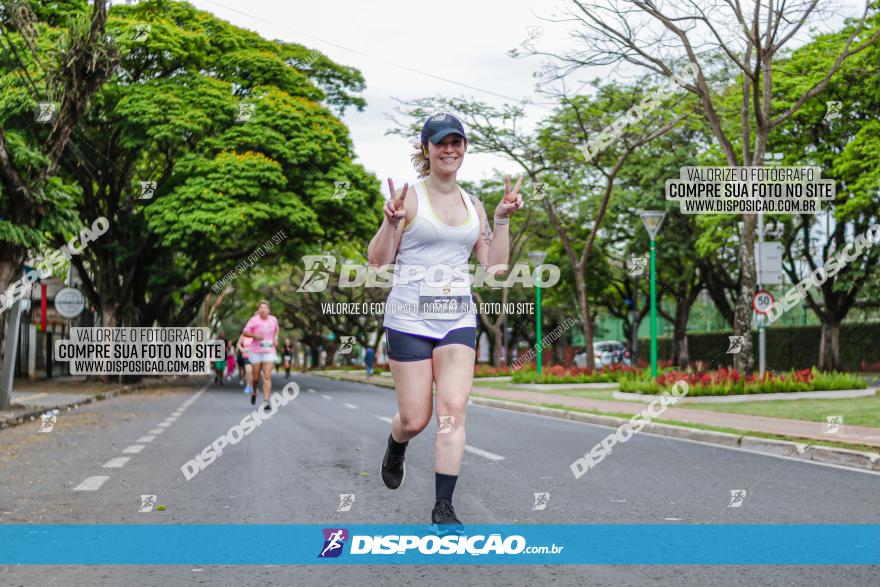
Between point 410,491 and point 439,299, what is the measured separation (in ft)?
10.7

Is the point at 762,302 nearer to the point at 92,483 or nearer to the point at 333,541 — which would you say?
the point at 92,483

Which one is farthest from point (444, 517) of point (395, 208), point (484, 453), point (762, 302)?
point (762, 302)

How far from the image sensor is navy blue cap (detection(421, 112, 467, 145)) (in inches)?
187

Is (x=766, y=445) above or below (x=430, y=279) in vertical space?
below

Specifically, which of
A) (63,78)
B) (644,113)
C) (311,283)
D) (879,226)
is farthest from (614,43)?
(311,283)

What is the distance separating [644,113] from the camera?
27484mm

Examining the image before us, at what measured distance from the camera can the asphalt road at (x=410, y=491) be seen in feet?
16.2

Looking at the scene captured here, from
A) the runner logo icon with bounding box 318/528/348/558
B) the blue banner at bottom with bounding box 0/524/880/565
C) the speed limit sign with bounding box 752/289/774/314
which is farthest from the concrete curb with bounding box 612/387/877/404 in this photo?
the runner logo icon with bounding box 318/528/348/558

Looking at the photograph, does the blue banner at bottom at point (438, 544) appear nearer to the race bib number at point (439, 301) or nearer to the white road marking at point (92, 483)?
the race bib number at point (439, 301)

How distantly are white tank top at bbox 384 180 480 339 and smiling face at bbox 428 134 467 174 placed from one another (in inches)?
6.2

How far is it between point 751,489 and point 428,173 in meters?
4.30

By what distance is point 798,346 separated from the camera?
42.3 meters

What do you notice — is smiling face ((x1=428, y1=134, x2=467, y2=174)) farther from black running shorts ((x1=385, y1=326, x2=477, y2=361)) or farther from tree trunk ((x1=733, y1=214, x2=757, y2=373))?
tree trunk ((x1=733, y1=214, x2=757, y2=373))

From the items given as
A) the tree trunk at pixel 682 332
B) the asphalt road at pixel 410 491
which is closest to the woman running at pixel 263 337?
the asphalt road at pixel 410 491
